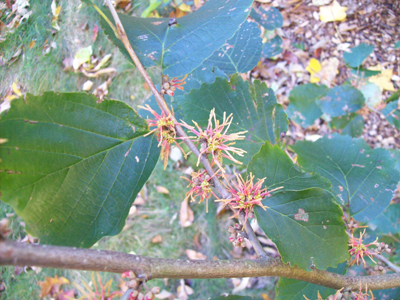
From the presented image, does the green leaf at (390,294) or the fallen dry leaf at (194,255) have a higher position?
the green leaf at (390,294)

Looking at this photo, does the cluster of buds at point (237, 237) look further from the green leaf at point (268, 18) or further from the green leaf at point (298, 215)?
the green leaf at point (268, 18)

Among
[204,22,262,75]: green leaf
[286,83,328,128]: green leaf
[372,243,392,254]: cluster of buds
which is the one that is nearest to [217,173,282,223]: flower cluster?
[372,243,392,254]: cluster of buds

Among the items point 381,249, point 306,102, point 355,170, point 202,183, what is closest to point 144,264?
point 202,183

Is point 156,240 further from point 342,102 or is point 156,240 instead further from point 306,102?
point 342,102

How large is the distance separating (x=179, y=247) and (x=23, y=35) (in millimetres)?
2575

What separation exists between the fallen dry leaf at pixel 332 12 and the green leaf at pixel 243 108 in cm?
249

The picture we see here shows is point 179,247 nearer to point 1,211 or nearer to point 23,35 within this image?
point 1,211

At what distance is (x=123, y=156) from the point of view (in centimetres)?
96

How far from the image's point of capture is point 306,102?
2.47m

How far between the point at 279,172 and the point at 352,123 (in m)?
1.83

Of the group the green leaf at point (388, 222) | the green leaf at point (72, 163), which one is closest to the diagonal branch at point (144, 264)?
the green leaf at point (72, 163)

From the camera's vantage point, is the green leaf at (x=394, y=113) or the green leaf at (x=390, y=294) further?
the green leaf at (x=394, y=113)

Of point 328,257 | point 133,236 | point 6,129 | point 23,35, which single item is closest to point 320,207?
point 328,257

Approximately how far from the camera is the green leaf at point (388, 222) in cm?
188
